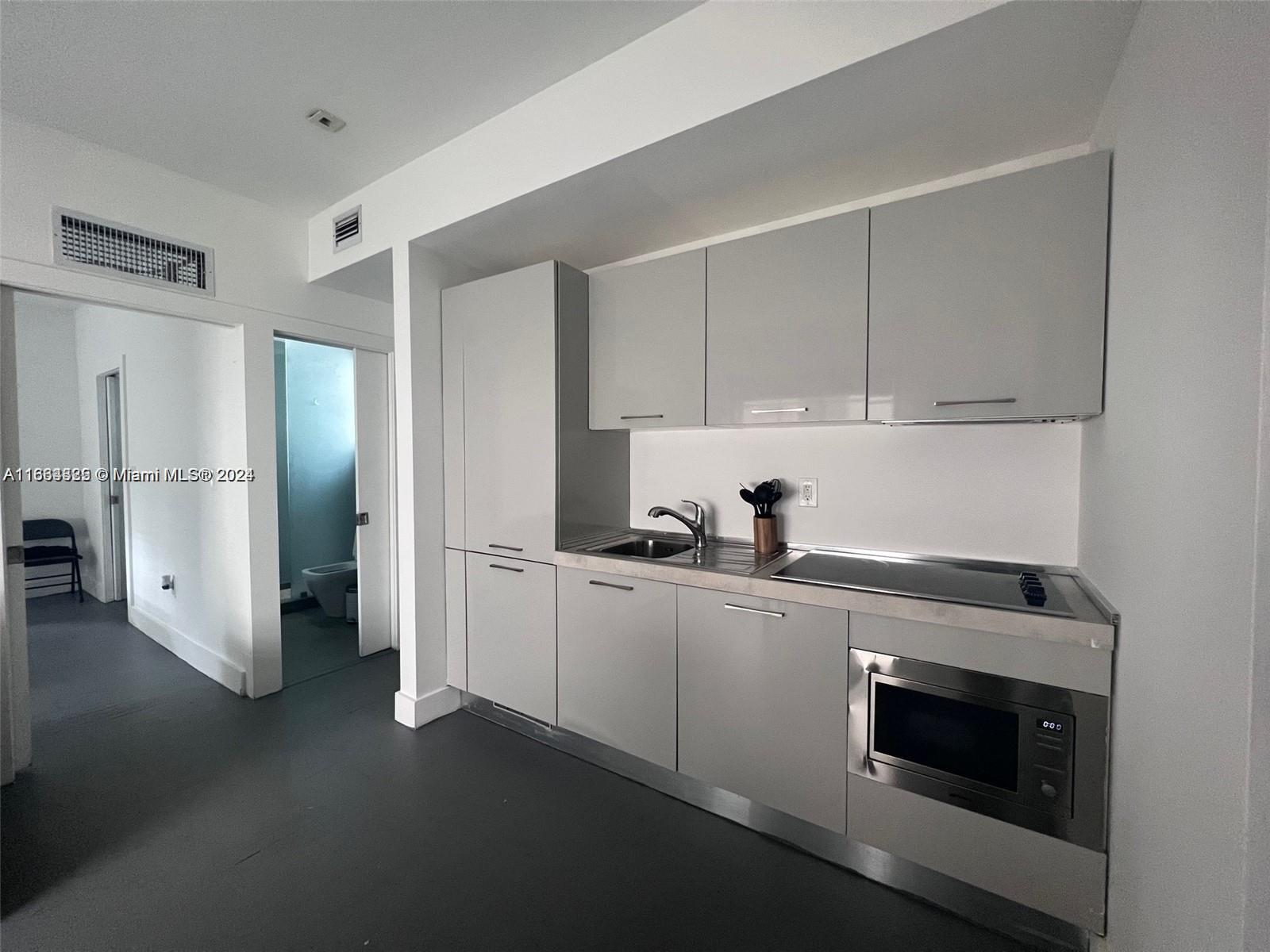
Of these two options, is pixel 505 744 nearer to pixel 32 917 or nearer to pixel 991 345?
pixel 32 917

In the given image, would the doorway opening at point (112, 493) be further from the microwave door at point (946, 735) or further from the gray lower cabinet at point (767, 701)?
the microwave door at point (946, 735)

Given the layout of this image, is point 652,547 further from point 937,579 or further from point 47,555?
point 47,555

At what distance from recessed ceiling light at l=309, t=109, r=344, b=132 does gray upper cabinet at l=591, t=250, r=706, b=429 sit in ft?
4.01

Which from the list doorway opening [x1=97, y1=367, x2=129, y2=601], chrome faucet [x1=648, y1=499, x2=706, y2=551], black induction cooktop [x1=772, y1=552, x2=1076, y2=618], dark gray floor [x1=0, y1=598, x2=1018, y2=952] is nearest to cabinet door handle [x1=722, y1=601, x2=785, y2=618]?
black induction cooktop [x1=772, y1=552, x2=1076, y2=618]

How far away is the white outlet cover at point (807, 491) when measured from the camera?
223cm

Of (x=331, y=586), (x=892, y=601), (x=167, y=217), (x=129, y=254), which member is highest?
(x=167, y=217)

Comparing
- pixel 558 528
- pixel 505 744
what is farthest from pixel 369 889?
pixel 558 528

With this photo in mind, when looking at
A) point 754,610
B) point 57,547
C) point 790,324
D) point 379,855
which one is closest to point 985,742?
point 754,610

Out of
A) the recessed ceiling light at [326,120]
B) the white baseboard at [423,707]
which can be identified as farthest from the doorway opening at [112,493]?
the recessed ceiling light at [326,120]

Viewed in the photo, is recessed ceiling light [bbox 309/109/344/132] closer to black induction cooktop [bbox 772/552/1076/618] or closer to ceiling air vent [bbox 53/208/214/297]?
ceiling air vent [bbox 53/208/214/297]

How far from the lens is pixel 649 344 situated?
227 centimetres

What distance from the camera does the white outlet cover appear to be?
2.23 meters

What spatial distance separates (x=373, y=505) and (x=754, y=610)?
9.20ft

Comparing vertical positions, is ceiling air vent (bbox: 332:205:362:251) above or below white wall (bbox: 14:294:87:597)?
above
